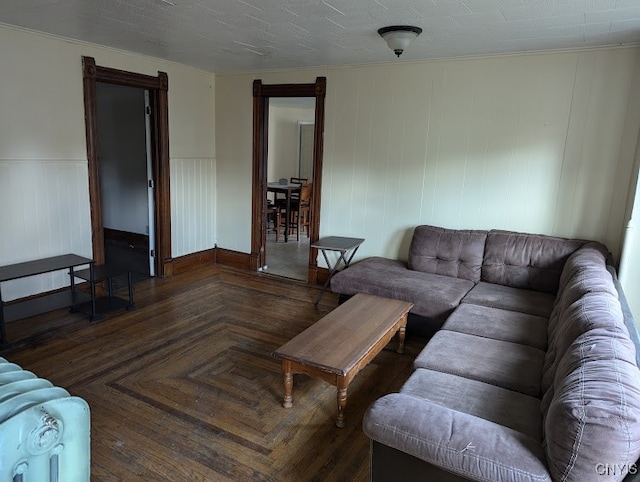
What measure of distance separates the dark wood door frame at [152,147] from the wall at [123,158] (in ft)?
2.11

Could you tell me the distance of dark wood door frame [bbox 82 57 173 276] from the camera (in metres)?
4.03

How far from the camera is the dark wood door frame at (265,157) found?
4.70 m

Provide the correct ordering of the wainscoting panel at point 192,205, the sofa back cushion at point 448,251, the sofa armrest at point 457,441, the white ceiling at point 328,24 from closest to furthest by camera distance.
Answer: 1. the sofa armrest at point 457,441
2. the white ceiling at point 328,24
3. the sofa back cushion at point 448,251
4. the wainscoting panel at point 192,205

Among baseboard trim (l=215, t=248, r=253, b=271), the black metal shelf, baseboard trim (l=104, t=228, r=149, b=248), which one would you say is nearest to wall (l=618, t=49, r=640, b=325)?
baseboard trim (l=215, t=248, r=253, b=271)

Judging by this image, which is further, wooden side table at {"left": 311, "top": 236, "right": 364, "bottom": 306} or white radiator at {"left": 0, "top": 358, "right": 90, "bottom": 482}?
wooden side table at {"left": 311, "top": 236, "right": 364, "bottom": 306}

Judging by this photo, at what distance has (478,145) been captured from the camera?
3.98 m

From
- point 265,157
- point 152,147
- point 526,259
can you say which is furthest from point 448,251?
point 152,147

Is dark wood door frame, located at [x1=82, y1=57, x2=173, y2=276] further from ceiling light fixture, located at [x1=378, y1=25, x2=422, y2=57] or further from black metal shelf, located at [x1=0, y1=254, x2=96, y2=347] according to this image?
ceiling light fixture, located at [x1=378, y1=25, x2=422, y2=57]

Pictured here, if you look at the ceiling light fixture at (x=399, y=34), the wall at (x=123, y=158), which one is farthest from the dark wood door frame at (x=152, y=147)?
the ceiling light fixture at (x=399, y=34)

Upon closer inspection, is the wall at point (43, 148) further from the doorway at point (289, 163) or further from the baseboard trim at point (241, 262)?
the doorway at point (289, 163)

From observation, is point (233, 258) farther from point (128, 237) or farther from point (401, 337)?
point (401, 337)

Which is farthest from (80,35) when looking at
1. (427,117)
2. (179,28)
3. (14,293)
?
(427,117)

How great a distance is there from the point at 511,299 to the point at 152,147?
3817 mm

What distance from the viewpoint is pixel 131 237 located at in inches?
233
